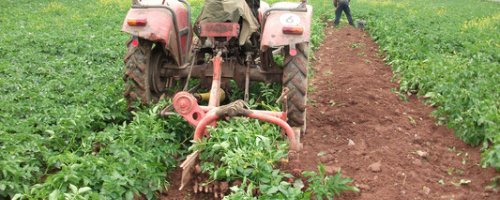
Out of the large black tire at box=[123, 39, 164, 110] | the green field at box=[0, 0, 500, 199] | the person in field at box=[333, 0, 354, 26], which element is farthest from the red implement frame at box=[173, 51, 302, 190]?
the person in field at box=[333, 0, 354, 26]

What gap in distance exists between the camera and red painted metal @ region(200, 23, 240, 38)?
5.14 meters

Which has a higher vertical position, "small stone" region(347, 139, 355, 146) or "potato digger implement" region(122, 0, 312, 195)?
"potato digger implement" region(122, 0, 312, 195)

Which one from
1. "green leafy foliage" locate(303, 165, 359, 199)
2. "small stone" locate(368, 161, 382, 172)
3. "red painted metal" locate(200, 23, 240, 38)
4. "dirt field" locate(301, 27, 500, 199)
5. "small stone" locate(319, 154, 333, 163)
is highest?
"red painted metal" locate(200, 23, 240, 38)

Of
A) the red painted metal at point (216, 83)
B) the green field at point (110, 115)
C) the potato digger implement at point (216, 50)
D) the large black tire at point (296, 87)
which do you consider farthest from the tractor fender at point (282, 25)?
the green field at point (110, 115)

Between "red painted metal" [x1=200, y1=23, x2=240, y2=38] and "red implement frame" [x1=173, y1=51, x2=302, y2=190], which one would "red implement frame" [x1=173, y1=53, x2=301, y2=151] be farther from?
"red painted metal" [x1=200, y1=23, x2=240, y2=38]

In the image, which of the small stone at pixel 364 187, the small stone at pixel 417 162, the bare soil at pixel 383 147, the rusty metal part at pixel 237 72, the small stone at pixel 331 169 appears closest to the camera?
the small stone at pixel 364 187

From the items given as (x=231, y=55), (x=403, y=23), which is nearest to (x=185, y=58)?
(x=231, y=55)

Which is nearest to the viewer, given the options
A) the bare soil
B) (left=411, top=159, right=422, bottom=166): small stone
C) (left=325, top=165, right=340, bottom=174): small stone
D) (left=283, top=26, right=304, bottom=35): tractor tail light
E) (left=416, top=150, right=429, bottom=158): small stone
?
the bare soil

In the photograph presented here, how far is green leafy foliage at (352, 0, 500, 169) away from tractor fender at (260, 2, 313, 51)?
6.10 ft

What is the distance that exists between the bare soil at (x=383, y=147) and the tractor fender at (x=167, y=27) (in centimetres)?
148

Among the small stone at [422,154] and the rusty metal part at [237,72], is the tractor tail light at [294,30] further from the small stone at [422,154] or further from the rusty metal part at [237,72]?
the small stone at [422,154]

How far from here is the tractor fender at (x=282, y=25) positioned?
4.89 meters

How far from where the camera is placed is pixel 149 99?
5.37 m

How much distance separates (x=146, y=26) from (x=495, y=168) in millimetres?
3377
